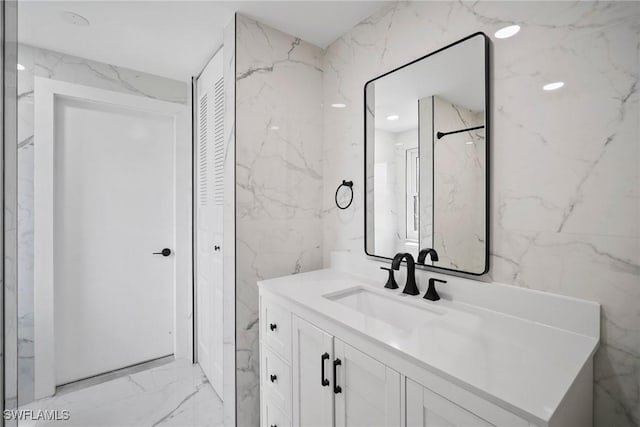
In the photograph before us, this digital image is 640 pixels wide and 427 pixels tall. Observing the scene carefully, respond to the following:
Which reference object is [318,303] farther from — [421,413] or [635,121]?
[635,121]

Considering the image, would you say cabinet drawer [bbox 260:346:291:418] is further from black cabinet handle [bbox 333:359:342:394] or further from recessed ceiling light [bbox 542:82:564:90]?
recessed ceiling light [bbox 542:82:564:90]

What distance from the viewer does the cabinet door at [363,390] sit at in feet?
2.89

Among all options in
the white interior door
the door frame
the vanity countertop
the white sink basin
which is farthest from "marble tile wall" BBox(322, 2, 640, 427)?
the door frame

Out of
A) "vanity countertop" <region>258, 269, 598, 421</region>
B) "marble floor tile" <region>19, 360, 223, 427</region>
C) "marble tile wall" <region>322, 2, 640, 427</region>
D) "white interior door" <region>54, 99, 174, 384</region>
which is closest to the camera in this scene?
"vanity countertop" <region>258, 269, 598, 421</region>

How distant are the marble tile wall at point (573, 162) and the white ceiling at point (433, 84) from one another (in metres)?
0.06

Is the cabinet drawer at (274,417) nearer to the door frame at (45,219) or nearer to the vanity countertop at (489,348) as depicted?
the vanity countertop at (489,348)

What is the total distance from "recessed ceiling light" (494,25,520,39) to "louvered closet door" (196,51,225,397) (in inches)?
61.9

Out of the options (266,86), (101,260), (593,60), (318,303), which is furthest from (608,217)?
→ (101,260)

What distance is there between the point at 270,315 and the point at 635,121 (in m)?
1.54

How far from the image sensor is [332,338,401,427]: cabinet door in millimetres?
880

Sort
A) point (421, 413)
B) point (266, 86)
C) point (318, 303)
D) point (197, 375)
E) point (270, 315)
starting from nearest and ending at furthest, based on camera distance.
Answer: point (421, 413)
point (318, 303)
point (270, 315)
point (266, 86)
point (197, 375)

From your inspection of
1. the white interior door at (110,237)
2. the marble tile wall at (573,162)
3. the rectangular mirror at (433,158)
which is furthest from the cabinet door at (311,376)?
the white interior door at (110,237)

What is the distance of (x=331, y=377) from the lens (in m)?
1.09

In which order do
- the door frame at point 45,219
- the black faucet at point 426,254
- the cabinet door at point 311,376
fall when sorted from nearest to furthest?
the cabinet door at point 311,376, the black faucet at point 426,254, the door frame at point 45,219
